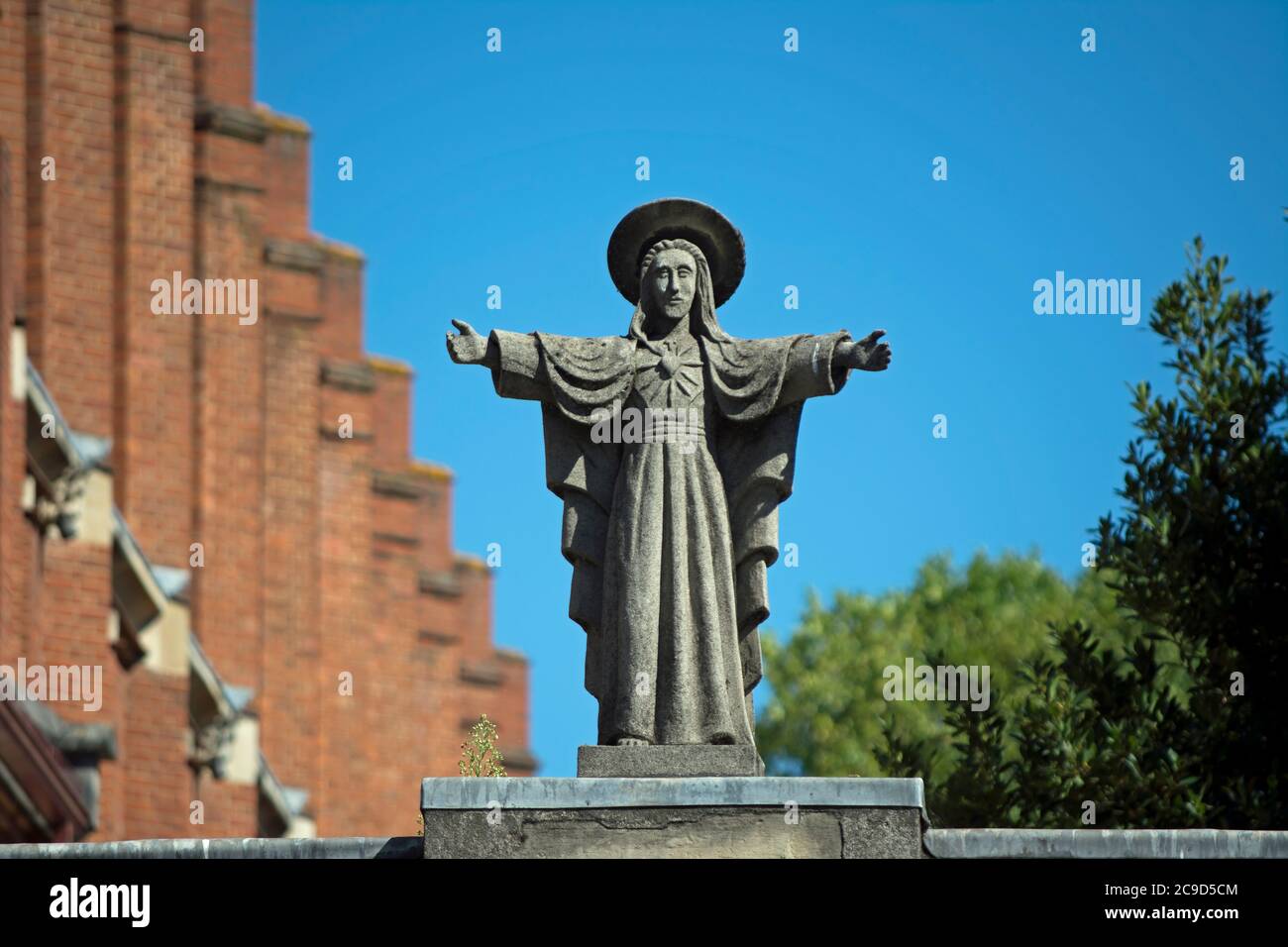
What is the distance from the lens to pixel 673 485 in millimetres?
15648

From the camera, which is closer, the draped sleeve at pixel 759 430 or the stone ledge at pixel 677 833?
the stone ledge at pixel 677 833

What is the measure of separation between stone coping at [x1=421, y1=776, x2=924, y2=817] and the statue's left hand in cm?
225

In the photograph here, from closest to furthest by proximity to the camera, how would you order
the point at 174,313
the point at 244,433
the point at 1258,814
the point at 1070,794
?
the point at 1258,814 < the point at 1070,794 < the point at 174,313 < the point at 244,433

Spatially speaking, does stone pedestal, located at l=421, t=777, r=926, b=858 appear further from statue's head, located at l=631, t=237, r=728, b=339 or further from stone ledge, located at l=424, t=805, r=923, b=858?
statue's head, located at l=631, t=237, r=728, b=339

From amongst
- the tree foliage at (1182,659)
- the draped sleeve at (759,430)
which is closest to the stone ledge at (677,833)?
the draped sleeve at (759,430)

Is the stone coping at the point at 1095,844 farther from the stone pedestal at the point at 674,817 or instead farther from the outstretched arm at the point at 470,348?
the outstretched arm at the point at 470,348

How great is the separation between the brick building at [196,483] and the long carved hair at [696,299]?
13857 mm

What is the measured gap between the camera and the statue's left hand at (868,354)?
50.6 feet

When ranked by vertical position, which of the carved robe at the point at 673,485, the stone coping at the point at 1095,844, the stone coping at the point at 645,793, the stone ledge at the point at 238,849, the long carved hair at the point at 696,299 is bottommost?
the stone coping at the point at 1095,844

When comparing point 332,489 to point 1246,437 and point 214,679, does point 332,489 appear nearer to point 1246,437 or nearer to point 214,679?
point 214,679

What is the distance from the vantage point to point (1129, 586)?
23.8 metres

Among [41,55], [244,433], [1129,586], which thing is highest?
[41,55]
